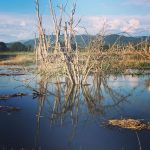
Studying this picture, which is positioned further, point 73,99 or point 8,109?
point 73,99

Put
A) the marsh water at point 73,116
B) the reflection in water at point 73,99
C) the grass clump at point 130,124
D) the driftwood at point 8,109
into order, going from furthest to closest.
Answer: the driftwood at point 8,109 < the reflection in water at point 73,99 < the grass clump at point 130,124 < the marsh water at point 73,116

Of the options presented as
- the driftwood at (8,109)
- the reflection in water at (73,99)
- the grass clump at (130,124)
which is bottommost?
the reflection in water at (73,99)

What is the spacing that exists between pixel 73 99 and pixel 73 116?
3685mm

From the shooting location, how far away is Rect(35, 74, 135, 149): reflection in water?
13273 millimetres

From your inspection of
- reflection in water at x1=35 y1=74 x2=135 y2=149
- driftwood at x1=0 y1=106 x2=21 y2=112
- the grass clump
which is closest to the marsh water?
reflection in water at x1=35 y1=74 x2=135 y2=149

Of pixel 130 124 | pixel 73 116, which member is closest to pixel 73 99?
pixel 73 116

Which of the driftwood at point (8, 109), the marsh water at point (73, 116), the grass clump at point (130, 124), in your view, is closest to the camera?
the marsh water at point (73, 116)

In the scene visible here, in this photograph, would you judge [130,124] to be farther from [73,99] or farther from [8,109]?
[73,99]

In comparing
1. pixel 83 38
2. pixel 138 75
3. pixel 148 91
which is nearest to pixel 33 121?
pixel 148 91

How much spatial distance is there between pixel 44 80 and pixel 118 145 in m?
14.9

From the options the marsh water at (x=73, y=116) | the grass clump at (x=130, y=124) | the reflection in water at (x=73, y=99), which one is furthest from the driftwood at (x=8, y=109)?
the grass clump at (x=130, y=124)

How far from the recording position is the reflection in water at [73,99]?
13.3 meters

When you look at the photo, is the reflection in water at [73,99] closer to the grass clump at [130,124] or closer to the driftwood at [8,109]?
the driftwood at [8,109]

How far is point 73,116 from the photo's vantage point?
42.7ft
